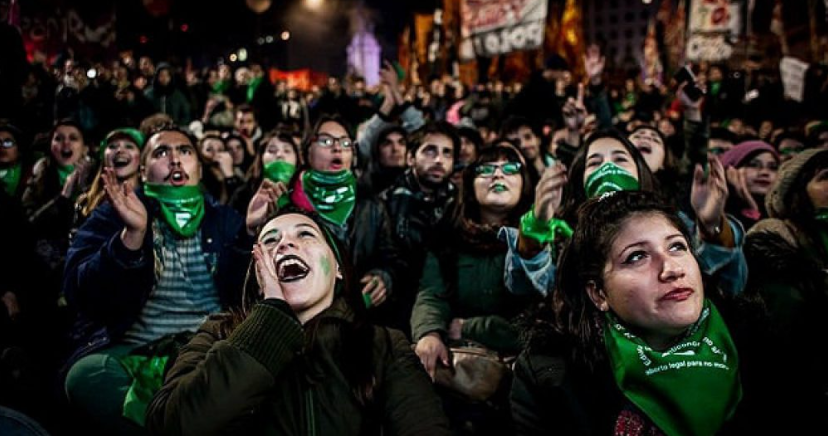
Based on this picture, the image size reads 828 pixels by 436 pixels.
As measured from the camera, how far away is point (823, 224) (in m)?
3.06

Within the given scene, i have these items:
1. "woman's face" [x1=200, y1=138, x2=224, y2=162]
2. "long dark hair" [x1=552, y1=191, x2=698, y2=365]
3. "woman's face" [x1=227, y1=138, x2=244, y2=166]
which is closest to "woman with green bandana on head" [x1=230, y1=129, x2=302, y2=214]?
"woman's face" [x1=200, y1=138, x2=224, y2=162]

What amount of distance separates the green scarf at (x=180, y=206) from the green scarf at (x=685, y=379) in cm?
256

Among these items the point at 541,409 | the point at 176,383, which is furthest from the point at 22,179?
the point at 541,409

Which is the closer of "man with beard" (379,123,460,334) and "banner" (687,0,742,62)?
"man with beard" (379,123,460,334)

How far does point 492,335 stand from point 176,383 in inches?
67.7

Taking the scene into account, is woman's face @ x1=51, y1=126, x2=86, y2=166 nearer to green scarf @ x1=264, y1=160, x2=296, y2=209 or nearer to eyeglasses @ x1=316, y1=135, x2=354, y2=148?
green scarf @ x1=264, y1=160, x2=296, y2=209

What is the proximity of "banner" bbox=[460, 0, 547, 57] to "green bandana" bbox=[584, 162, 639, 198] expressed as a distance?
6496 mm

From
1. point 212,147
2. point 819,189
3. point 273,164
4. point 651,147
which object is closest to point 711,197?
point 819,189

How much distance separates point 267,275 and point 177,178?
6.12 ft

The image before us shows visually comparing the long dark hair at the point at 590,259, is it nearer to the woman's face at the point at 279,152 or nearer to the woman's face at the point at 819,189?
the woman's face at the point at 819,189

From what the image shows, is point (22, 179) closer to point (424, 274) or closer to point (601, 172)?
point (424, 274)

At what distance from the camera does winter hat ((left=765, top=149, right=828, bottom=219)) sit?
327cm

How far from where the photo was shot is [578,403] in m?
2.09

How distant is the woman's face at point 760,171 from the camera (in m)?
5.04
